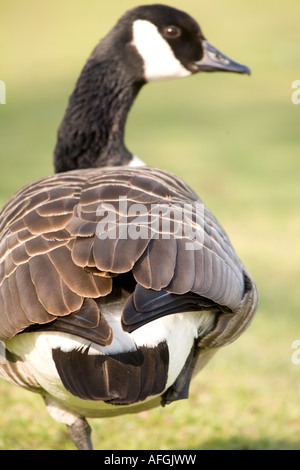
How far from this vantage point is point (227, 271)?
8.01 feet

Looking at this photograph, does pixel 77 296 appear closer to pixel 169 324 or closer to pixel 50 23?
pixel 169 324

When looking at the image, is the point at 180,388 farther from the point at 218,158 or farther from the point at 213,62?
the point at 218,158

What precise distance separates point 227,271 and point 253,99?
971cm

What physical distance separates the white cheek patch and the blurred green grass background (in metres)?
1.59

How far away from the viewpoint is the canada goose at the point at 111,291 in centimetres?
214

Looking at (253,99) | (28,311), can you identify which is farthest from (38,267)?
(253,99)

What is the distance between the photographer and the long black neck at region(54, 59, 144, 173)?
3.61 m

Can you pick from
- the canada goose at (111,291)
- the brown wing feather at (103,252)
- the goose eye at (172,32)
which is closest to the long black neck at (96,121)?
the goose eye at (172,32)

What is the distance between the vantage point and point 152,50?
3.72 metres

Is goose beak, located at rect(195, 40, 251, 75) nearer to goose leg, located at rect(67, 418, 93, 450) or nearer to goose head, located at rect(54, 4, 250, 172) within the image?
goose head, located at rect(54, 4, 250, 172)

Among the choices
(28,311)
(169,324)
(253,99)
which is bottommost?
(253,99)

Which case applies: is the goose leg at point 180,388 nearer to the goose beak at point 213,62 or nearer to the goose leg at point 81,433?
the goose leg at point 81,433

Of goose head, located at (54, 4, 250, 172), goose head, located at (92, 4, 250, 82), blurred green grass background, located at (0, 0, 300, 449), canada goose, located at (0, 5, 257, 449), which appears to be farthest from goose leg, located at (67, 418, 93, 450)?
goose head, located at (92, 4, 250, 82)

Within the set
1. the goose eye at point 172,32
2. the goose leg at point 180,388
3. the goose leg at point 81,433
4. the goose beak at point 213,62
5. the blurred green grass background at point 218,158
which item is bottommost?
the blurred green grass background at point 218,158
